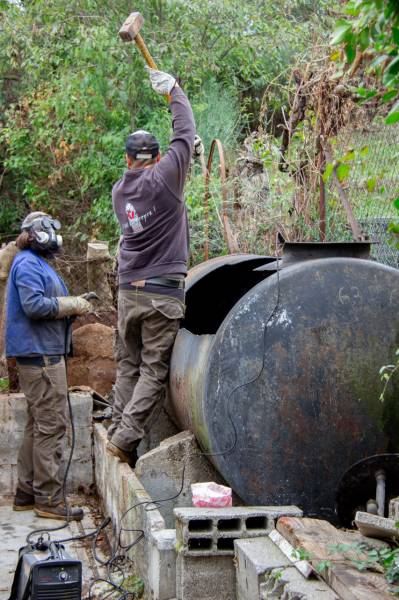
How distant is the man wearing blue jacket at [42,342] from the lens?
7.07 metres

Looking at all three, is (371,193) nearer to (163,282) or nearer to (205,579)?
(163,282)

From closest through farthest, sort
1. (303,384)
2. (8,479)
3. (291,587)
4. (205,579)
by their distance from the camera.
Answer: (291,587) → (205,579) → (303,384) → (8,479)

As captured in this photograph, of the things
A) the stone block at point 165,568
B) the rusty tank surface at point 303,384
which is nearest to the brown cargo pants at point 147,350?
the rusty tank surface at point 303,384

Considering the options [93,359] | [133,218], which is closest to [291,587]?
[133,218]

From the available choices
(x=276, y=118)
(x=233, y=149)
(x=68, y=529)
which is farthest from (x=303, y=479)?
(x=276, y=118)

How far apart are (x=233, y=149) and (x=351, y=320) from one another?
7.68 m

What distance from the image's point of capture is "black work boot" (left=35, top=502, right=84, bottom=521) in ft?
23.4

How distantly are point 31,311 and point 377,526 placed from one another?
3716mm

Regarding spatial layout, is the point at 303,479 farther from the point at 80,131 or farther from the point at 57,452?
the point at 80,131

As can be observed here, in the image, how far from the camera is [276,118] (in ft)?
54.8

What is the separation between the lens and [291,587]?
3629mm

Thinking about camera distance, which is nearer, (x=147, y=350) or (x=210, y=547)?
(x=210, y=547)

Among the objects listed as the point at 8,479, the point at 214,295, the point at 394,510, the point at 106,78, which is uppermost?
the point at 106,78

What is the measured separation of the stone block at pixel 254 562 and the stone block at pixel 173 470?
1.13m
